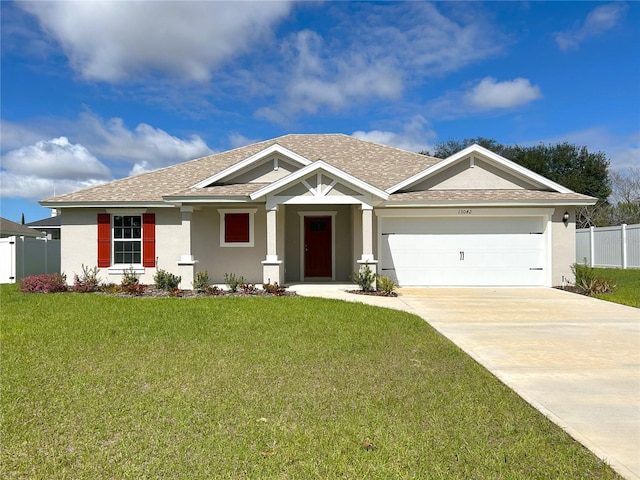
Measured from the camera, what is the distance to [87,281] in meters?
14.0

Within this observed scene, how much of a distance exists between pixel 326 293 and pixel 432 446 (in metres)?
9.00

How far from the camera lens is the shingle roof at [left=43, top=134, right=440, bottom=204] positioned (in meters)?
14.9

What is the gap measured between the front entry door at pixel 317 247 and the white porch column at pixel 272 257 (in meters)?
2.63

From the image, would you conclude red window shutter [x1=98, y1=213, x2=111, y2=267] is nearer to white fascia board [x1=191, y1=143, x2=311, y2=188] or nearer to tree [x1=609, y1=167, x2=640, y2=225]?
white fascia board [x1=191, y1=143, x2=311, y2=188]

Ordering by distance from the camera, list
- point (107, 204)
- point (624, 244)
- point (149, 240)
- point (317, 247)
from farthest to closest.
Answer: point (624, 244) < point (317, 247) < point (149, 240) < point (107, 204)

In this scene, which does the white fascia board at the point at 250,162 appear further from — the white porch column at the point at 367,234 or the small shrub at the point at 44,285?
the small shrub at the point at 44,285

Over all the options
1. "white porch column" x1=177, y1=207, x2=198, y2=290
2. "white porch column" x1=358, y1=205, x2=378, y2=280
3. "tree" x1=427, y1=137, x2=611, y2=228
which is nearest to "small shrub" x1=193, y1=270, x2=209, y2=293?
"white porch column" x1=177, y1=207, x2=198, y2=290

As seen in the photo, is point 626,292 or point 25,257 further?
point 25,257

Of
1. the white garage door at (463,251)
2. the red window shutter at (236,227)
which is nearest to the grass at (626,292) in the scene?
the white garage door at (463,251)

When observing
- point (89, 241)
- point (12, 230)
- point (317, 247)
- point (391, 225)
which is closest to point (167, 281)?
point (89, 241)

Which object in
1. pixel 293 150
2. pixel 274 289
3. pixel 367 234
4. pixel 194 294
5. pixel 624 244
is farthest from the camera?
pixel 624 244

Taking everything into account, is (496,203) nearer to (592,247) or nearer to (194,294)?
(194,294)

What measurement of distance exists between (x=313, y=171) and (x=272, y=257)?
292 cm

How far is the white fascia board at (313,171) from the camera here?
1312cm
